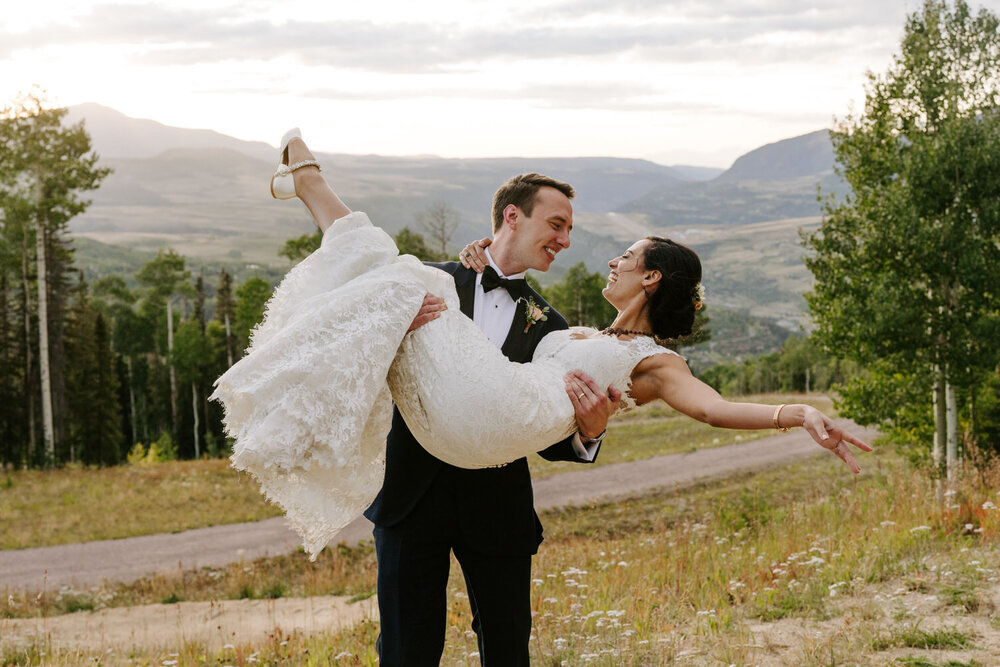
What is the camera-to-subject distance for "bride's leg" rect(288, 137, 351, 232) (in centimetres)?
362

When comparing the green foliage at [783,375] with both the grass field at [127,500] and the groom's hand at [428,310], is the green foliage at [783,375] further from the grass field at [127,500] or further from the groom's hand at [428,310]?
the groom's hand at [428,310]

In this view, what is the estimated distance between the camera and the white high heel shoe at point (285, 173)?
3.61 m

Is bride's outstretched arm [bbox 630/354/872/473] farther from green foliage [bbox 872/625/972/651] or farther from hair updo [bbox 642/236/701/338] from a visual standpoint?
green foliage [bbox 872/625/972/651]

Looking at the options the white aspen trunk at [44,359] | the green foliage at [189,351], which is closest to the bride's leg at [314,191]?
the white aspen trunk at [44,359]

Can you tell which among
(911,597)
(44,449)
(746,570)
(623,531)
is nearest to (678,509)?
(623,531)

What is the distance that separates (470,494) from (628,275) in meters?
1.33

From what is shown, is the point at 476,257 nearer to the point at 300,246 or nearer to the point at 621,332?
the point at 621,332

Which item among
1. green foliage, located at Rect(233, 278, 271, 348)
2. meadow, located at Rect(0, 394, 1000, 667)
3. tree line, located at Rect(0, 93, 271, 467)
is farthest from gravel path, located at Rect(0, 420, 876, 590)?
green foliage, located at Rect(233, 278, 271, 348)

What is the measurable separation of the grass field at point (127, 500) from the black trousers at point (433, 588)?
1430 cm

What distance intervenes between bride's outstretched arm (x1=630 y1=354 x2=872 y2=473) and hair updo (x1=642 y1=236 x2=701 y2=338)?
31 centimetres

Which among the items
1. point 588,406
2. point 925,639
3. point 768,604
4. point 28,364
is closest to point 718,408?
point 588,406

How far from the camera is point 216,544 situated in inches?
665

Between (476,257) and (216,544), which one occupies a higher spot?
(476,257)

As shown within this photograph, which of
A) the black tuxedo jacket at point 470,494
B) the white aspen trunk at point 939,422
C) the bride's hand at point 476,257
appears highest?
the bride's hand at point 476,257
